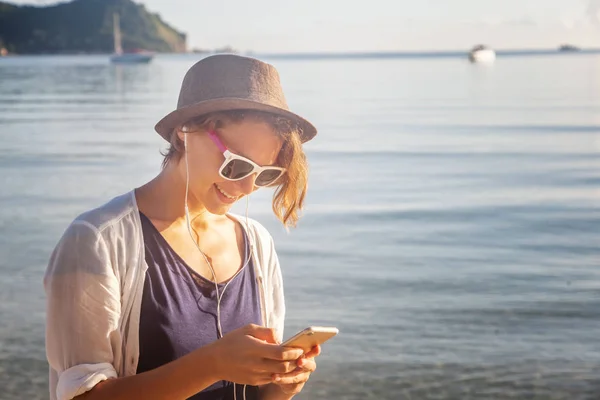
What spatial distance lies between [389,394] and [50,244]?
4.75 metres

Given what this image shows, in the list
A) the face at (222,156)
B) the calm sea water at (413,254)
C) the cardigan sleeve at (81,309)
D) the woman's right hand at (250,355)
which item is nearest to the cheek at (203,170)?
the face at (222,156)

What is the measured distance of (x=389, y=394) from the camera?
5887 mm

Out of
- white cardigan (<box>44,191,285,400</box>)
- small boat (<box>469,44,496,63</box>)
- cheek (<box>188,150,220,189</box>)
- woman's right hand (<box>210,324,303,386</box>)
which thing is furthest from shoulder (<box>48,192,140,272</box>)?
small boat (<box>469,44,496,63</box>)

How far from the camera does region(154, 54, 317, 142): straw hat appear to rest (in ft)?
8.27

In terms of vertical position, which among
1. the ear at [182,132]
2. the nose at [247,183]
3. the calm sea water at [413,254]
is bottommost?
the calm sea water at [413,254]

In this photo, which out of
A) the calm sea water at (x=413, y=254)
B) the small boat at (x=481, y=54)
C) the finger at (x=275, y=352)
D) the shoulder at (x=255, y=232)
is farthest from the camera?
the small boat at (x=481, y=54)

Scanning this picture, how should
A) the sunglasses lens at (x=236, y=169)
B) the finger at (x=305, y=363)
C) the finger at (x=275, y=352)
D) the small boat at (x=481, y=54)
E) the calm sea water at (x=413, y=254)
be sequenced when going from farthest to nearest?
the small boat at (x=481, y=54), the calm sea water at (x=413, y=254), the sunglasses lens at (x=236, y=169), the finger at (x=305, y=363), the finger at (x=275, y=352)

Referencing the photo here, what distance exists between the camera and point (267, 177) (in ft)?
8.75

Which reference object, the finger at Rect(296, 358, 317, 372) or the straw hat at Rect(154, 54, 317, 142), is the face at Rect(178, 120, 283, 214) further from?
the finger at Rect(296, 358, 317, 372)

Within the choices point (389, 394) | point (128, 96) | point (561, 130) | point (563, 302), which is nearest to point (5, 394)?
point (389, 394)

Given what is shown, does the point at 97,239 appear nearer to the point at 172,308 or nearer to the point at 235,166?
the point at 172,308

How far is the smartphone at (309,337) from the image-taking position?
2359 mm

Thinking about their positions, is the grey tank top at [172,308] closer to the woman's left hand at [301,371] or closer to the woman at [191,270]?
the woman at [191,270]

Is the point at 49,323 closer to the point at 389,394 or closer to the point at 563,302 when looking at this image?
the point at 389,394
